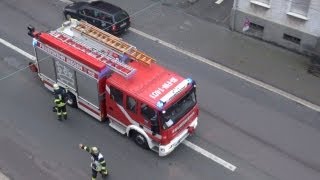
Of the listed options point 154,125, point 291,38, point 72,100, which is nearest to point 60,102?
point 72,100

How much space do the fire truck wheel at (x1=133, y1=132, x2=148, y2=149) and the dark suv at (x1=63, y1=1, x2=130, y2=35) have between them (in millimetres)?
7533

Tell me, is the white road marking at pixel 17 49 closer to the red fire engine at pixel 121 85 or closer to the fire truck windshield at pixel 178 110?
the red fire engine at pixel 121 85

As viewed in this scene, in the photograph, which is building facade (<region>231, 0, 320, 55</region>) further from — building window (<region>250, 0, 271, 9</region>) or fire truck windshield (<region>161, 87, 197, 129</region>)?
fire truck windshield (<region>161, 87, 197, 129</region>)

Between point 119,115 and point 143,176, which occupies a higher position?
point 119,115

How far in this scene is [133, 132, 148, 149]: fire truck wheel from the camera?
1702 centimetres

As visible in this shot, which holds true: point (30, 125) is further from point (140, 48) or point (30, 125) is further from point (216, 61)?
point (216, 61)

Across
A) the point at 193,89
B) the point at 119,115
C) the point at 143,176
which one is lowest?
the point at 143,176

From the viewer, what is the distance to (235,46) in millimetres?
23375

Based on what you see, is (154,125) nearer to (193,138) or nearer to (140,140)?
(140,140)

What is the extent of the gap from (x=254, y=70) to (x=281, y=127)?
3932mm

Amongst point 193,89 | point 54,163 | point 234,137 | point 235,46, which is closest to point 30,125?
point 54,163

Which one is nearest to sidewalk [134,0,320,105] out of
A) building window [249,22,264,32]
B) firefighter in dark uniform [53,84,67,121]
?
building window [249,22,264,32]

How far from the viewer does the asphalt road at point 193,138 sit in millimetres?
16656

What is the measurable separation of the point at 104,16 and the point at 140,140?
8299 mm
